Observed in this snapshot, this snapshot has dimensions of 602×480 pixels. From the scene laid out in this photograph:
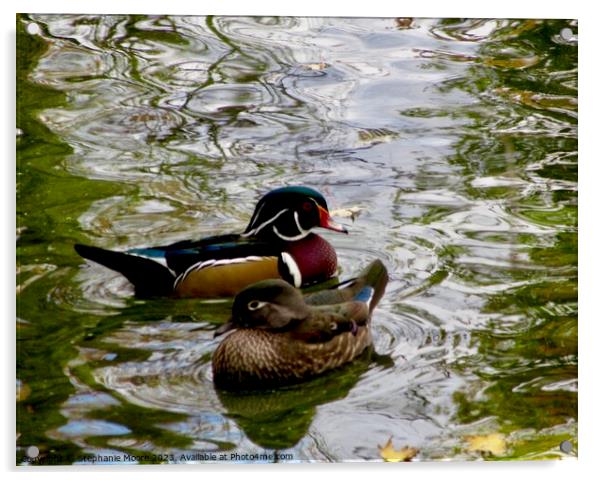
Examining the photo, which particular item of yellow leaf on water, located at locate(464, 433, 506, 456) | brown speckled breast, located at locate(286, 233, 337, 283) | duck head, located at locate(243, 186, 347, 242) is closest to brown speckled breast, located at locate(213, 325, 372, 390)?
brown speckled breast, located at locate(286, 233, 337, 283)

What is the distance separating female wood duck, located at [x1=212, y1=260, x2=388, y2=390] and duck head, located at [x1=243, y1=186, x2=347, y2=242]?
27cm

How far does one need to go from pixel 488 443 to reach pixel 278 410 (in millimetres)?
666

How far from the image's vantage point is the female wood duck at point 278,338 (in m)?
3.92

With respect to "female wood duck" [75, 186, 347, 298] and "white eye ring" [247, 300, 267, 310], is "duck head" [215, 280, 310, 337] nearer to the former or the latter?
"white eye ring" [247, 300, 267, 310]

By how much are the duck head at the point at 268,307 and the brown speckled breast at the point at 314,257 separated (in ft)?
0.65

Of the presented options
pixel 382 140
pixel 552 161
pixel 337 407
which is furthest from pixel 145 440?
pixel 552 161

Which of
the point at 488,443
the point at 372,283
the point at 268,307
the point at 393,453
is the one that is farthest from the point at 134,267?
the point at 488,443

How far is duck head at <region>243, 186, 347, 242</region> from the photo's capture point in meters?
4.12

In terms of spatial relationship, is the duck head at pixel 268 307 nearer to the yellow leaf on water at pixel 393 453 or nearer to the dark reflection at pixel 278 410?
the dark reflection at pixel 278 410

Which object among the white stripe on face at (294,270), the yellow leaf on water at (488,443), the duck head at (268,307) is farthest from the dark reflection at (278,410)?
the yellow leaf on water at (488,443)

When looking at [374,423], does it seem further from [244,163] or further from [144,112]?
[144,112]

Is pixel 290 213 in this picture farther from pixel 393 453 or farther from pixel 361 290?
pixel 393 453

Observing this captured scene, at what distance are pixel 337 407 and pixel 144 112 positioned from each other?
3.63 feet

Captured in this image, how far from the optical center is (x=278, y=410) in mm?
3947
